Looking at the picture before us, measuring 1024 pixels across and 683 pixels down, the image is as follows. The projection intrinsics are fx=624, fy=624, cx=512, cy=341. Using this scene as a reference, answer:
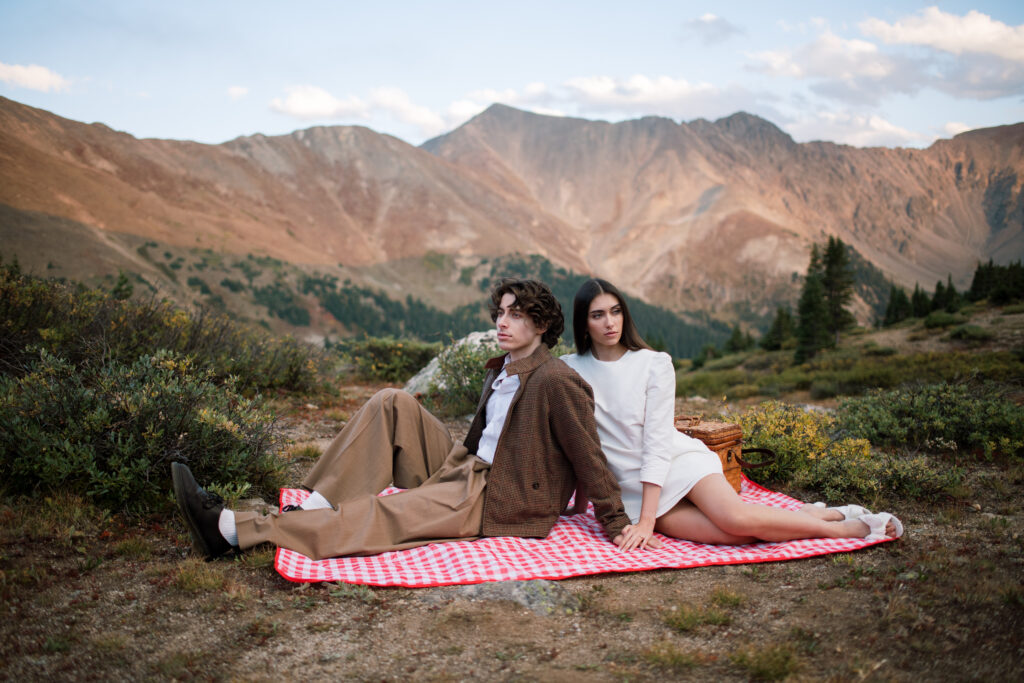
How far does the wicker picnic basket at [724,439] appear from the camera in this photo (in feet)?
15.0

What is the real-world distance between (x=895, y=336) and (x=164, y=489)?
95.2ft

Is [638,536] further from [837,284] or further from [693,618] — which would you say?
[837,284]

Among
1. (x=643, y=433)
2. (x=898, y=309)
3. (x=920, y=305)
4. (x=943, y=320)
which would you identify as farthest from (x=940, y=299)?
(x=643, y=433)

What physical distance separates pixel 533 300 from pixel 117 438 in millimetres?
3076

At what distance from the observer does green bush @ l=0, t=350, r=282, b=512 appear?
13.6 ft

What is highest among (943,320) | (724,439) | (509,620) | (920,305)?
(920,305)

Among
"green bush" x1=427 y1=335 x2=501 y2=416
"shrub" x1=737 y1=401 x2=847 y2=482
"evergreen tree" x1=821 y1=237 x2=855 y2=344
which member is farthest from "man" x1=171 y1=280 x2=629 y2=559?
"evergreen tree" x1=821 y1=237 x2=855 y2=344

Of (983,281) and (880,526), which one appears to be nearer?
(880,526)

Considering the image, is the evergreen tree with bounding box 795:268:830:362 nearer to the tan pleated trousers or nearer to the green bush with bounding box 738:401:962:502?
the green bush with bounding box 738:401:962:502

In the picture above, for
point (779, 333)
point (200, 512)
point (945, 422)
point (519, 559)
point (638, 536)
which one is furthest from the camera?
point (779, 333)

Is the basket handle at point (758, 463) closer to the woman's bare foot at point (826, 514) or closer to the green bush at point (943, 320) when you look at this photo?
the woman's bare foot at point (826, 514)

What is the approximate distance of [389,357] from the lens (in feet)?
44.2

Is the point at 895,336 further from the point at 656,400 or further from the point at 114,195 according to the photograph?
the point at 114,195

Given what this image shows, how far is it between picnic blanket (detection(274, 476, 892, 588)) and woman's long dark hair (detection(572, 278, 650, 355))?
127 cm
